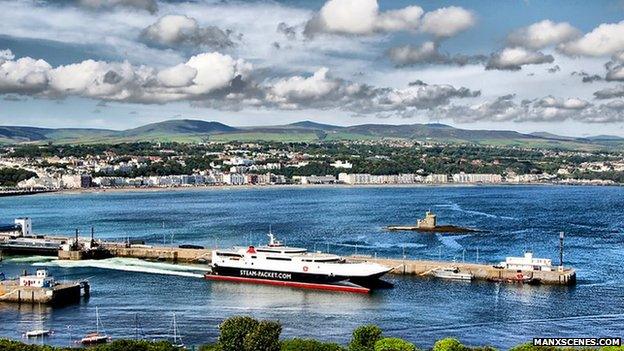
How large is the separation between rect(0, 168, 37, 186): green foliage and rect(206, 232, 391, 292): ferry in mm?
131364

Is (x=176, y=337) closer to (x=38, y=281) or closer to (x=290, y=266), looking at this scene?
(x=38, y=281)

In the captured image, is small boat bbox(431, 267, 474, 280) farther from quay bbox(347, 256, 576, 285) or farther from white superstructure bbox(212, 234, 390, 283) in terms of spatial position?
white superstructure bbox(212, 234, 390, 283)

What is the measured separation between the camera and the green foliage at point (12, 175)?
172750 mm

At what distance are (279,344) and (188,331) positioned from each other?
11.2m

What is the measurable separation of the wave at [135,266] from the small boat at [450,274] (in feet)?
49.8

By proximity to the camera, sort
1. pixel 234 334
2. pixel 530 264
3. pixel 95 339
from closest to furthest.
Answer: pixel 234 334
pixel 95 339
pixel 530 264

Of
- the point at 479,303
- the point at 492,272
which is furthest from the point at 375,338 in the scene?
the point at 492,272

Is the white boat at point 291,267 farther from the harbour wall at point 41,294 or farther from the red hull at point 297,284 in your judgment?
the harbour wall at point 41,294

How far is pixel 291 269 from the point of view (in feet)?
165

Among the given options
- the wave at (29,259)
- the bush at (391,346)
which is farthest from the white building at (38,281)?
the bush at (391,346)

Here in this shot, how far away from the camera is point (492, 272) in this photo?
5162 centimetres

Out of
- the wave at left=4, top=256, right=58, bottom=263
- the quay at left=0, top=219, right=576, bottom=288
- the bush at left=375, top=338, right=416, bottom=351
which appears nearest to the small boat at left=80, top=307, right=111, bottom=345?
the quay at left=0, top=219, right=576, bottom=288

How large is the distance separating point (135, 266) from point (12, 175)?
128984 millimetres

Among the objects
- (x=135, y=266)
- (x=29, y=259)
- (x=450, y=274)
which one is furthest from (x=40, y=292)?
(x=450, y=274)
